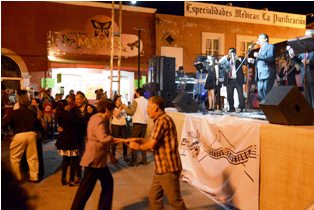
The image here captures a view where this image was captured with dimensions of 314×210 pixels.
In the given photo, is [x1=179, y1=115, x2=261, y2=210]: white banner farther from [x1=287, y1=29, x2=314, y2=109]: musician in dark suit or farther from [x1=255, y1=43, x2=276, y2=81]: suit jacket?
[x1=287, y1=29, x2=314, y2=109]: musician in dark suit

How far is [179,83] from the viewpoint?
1520 cm

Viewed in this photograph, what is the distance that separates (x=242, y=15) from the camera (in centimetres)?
2047

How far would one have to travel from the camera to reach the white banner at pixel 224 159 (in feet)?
17.3

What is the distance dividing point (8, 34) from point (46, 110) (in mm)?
6065

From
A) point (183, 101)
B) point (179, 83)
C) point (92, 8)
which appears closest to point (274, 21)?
point (179, 83)

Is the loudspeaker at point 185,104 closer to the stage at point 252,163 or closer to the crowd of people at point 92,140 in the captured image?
the crowd of people at point 92,140

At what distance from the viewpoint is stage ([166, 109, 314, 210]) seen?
14.0 ft

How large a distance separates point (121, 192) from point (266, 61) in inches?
173

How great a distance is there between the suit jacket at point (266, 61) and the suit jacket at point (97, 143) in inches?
184

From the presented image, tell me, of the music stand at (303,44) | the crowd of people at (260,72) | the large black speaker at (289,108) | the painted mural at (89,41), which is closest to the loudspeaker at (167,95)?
the crowd of people at (260,72)

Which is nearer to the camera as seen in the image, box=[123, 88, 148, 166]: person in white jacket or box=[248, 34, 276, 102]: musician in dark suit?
box=[248, 34, 276, 102]: musician in dark suit

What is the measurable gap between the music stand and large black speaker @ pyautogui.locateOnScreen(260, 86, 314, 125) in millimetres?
2327

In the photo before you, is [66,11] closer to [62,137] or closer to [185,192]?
[62,137]

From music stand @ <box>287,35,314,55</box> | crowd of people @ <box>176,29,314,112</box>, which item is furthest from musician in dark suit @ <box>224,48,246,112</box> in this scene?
music stand @ <box>287,35,314,55</box>
